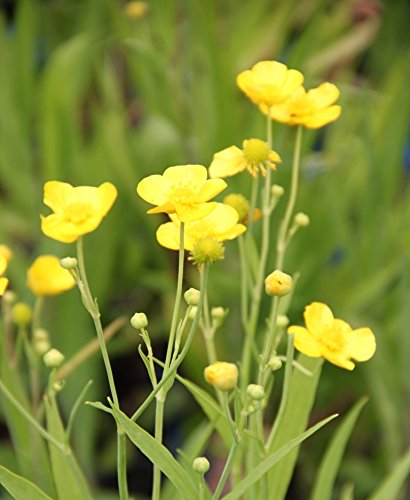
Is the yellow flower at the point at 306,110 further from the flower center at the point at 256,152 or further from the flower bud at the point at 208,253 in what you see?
the flower bud at the point at 208,253

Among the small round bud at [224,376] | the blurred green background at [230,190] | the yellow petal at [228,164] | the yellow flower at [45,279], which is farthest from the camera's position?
the blurred green background at [230,190]

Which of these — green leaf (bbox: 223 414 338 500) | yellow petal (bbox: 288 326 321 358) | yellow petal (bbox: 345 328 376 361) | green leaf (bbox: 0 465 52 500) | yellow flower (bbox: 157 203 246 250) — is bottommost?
green leaf (bbox: 0 465 52 500)

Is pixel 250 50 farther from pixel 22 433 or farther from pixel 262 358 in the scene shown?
pixel 262 358

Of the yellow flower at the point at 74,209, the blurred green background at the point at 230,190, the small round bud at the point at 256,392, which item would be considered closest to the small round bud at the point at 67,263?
the yellow flower at the point at 74,209

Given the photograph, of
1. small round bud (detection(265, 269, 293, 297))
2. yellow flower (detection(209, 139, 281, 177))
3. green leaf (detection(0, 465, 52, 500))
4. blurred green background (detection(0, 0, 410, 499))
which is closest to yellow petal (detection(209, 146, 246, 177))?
yellow flower (detection(209, 139, 281, 177))

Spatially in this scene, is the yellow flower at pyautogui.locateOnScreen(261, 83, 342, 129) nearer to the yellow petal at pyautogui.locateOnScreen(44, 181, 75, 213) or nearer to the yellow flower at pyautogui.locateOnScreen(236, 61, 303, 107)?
the yellow flower at pyautogui.locateOnScreen(236, 61, 303, 107)

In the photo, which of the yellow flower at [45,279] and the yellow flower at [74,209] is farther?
the yellow flower at [45,279]
